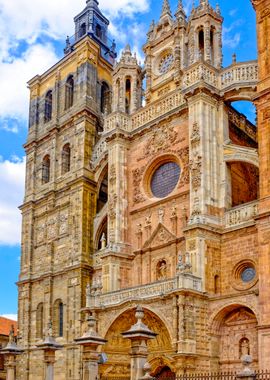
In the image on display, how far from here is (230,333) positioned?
23109 mm

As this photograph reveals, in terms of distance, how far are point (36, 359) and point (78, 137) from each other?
12272 millimetres

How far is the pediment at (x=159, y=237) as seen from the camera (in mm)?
27125

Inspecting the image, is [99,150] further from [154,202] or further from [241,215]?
[241,215]

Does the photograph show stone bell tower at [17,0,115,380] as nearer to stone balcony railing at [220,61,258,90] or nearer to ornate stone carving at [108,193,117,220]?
ornate stone carving at [108,193,117,220]

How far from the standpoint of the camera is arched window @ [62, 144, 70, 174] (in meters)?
35.4

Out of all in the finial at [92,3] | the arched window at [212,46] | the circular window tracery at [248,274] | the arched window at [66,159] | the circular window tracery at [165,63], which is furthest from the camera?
the finial at [92,3]

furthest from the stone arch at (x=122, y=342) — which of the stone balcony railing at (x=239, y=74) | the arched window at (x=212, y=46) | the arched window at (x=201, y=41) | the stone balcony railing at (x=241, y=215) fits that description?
the arched window at (x=201, y=41)

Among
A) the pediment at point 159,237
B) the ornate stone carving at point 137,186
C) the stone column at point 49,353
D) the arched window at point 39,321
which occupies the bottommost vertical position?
the stone column at point 49,353

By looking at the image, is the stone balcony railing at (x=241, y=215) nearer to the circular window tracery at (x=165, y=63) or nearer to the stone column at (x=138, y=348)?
the stone column at (x=138, y=348)

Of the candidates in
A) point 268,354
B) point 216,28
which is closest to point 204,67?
point 216,28

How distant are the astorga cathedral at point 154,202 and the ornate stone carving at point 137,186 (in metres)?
0.07

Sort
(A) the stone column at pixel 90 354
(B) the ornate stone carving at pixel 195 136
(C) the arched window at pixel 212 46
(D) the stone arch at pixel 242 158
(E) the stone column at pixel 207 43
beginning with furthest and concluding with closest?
1. (C) the arched window at pixel 212 46
2. (E) the stone column at pixel 207 43
3. (B) the ornate stone carving at pixel 195 136
4. (D) the stone arch at pixel 242 158
5. (A) the stone column at pixel 90 354

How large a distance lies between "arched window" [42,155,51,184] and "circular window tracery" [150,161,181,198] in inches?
386

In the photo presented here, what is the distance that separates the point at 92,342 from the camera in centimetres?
1769
